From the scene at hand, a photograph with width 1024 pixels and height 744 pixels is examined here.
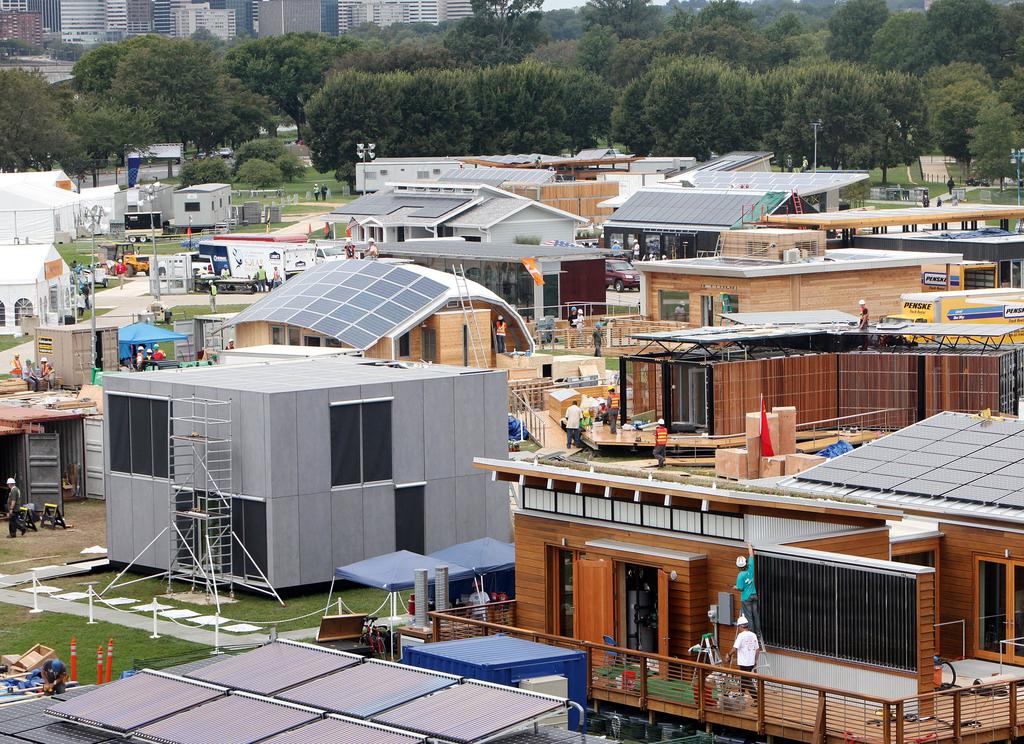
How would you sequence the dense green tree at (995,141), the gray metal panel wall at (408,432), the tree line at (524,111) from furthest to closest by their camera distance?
the tree line at (524,111) → the dense green tree at (995,141) → the gray metal panel wall at (408,432)

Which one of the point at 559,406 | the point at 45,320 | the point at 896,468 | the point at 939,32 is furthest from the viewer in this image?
the point at 939,32

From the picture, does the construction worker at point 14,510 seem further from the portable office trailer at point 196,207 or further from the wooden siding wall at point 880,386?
the portable office trailer at point 196,207

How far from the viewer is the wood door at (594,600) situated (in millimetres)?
26006

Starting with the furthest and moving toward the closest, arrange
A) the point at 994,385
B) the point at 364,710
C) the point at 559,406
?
the point at 559,406
the point at 994,385
the point at 364,710

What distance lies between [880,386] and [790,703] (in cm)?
2249

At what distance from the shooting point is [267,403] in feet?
108

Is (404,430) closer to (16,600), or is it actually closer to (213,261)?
(16,600)

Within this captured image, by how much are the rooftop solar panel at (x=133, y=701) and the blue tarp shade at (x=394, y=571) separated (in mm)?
9222

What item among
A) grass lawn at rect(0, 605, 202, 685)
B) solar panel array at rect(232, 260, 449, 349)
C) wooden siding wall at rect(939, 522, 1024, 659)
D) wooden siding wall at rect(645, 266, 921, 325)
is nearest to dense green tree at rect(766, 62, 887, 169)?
wooden siding wall at rect(645, 266, 921, 325)

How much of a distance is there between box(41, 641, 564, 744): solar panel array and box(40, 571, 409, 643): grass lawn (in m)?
10.6

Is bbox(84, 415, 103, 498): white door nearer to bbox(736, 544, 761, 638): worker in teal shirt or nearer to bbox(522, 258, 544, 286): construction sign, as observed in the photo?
bbox(736, 544, 761, 638): worker in teal shirt

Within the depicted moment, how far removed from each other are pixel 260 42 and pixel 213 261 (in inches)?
4194

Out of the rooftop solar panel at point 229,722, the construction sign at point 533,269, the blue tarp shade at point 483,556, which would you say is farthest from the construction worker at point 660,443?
the construction sign at point 533,269

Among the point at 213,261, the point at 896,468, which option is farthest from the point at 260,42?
the point at 896,468
